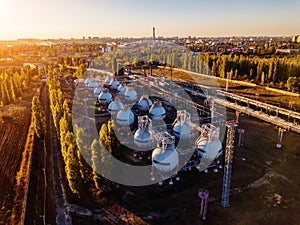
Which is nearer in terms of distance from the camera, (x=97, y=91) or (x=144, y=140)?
(x=144, y=140)

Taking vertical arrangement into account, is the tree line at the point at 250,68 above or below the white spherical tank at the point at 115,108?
above

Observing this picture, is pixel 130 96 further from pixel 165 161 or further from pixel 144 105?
pixel 165 161

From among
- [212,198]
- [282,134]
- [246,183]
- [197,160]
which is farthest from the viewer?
[282,134]

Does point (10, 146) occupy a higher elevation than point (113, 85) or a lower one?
lower

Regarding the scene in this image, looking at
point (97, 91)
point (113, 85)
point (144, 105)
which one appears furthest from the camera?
point (113, 85)

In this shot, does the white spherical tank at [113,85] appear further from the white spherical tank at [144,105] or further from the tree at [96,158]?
the tree at [96,158]

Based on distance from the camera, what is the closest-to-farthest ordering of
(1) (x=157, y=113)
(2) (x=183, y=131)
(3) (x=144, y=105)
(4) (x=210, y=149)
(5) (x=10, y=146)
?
(4) (x=210, y=149), (2) (x=183, y=131), (5) (x=10, y=146), (1) (x=157, y=113), (3) (x=144, y=105)

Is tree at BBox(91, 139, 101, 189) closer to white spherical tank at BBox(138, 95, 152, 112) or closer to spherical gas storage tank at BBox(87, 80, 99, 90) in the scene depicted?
white spherical tank at BBox(138, 95, 152, 112)

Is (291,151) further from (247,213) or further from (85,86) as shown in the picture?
(85,86)

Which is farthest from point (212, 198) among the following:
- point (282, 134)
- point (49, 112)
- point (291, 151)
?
point (49, 112)

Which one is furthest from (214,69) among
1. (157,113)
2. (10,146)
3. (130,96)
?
(10,146)

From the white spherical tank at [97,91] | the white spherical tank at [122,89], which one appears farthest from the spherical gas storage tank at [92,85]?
the white spherical tank at [122,89]
